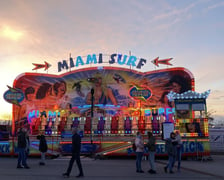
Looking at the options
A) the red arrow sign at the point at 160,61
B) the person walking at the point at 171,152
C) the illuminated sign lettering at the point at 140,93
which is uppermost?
the red arrow sign at the point at 160,61

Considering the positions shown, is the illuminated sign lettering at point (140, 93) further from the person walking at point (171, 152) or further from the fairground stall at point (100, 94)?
the person walking at point (171, 152)

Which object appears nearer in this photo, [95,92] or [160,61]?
[160,61]

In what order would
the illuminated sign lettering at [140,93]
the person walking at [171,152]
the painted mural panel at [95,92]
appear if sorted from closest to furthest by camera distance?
the person walking at [171,152] < the illuminated sign lettering at [140,93] < the painted mural panel at [95,92]

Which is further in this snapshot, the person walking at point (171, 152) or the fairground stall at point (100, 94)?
the fairground stall at point (100, 94)

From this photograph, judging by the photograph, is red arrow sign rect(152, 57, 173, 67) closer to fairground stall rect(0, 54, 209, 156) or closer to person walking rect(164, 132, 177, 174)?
fairground stall rect(0, 54, 209, 156)

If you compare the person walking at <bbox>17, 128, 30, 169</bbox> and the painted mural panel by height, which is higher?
the painted mural panel

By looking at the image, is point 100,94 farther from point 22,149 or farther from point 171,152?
point 171,152

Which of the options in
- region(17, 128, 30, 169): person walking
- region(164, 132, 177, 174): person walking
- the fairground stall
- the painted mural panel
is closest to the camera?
region(164, 132, 177, 174): person walking

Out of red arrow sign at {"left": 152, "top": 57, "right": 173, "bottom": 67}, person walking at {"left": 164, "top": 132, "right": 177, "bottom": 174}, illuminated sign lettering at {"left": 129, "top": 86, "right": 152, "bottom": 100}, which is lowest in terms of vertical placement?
person walking at {"left": 164, "top": 132, "right": 177, "bottom": 174}

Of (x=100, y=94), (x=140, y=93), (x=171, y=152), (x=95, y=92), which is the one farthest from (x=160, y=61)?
(x=171, y=152)

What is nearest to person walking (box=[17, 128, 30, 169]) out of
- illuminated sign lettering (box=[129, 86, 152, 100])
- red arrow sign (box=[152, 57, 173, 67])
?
illuminated sign lettering (box=[129, 86, 152, 100])

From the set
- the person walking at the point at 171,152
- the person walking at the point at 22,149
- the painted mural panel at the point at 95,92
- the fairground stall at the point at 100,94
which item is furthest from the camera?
the painted mural panel at the point at 95,92

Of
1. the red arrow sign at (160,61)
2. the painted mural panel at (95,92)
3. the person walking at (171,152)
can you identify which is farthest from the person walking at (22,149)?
the red arrow sign at (160,61)

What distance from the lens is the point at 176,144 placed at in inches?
416
